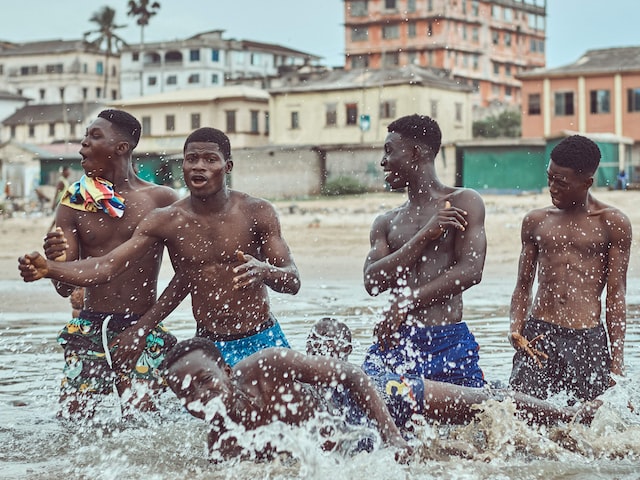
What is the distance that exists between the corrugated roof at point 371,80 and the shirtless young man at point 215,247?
3720 cm

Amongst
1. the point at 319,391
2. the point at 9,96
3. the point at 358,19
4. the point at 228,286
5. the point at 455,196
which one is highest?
the point at 358,19

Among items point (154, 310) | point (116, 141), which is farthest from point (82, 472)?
point (116, 141)

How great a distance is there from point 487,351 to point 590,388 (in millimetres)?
2687

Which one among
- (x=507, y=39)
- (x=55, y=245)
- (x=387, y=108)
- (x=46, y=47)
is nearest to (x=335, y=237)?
(x=55, y=245)

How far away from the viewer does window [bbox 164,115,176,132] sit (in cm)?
4738

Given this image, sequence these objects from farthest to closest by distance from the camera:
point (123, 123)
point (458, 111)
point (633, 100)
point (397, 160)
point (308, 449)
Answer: point (458, 111) → point (633, 100) → point (123, 123) → point (397, 160) → point (308, 449)

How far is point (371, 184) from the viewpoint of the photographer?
125 feet

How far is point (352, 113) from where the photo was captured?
4394 centimetres

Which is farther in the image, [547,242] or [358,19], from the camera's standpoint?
[358,19]

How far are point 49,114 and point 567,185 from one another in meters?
62.9

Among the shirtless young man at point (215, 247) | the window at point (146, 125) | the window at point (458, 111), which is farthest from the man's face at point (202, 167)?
the window at point (146, 125)

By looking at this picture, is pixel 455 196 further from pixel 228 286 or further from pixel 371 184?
pixel 371 184

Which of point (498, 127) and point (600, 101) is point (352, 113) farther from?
point (498, 127)

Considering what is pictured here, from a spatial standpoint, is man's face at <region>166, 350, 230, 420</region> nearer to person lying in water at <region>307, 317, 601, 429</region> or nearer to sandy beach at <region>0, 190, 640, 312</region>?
person lying in water at <region>307, 317, 601, 429</region>
